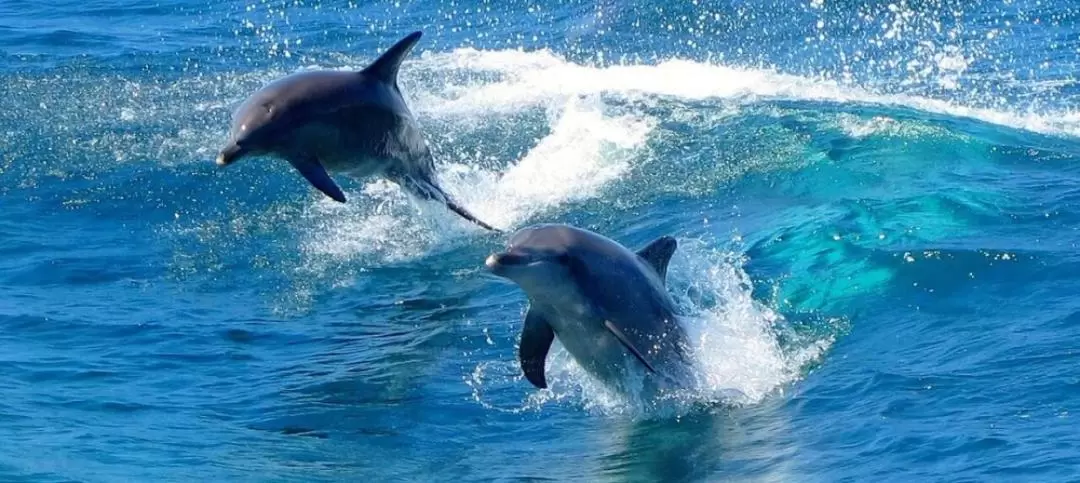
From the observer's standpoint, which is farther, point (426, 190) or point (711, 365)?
point (426, 190)

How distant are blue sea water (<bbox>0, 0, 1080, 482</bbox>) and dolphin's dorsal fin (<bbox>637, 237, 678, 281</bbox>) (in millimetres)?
711

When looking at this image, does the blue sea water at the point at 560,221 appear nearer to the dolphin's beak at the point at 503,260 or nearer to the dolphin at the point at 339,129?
the dolphin at the point at 339,129

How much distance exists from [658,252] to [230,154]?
390 cm

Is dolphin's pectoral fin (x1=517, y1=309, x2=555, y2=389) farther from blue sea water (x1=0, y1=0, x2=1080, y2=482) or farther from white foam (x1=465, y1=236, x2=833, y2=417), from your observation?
white foam (x1=465, y1=236, x2=833, y2=417)

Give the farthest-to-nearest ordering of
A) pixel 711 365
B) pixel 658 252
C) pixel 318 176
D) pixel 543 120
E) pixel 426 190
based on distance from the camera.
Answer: pixel 543 120 < pixel 426 190 < pixel 318 176 < pixel 711 365 < pixel 658 252

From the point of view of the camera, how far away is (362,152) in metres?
15.2

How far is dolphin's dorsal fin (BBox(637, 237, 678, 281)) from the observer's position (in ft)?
41.1

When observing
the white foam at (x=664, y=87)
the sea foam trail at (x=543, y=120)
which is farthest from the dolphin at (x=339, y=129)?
the white foam at (x=664, y=87)

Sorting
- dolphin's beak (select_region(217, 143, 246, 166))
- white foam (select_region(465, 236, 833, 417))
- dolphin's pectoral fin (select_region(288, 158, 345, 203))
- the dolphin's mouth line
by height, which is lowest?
white foam (select_region(465, 236, 833, 417))

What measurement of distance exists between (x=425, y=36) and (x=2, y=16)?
8.83 m

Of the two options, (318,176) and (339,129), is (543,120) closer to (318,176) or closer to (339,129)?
(339,129)

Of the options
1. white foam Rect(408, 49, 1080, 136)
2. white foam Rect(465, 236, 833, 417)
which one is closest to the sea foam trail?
white foam Rect(408, 49, 1080, 136)

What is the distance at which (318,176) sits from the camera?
14.0 meters

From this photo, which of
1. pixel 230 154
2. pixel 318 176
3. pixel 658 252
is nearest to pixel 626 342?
pixel 658 252
